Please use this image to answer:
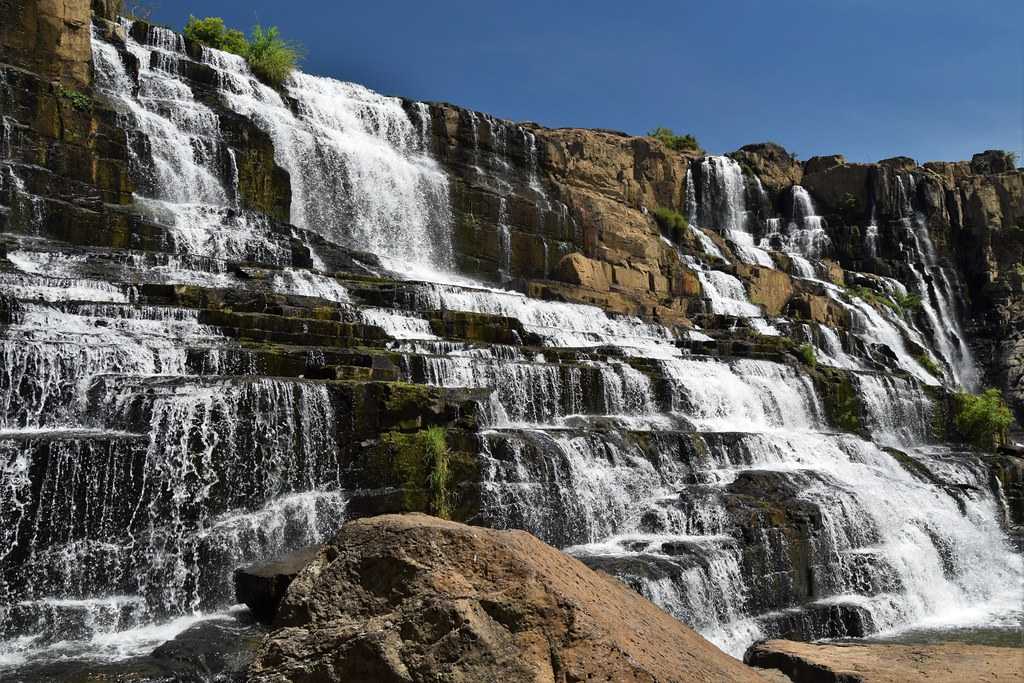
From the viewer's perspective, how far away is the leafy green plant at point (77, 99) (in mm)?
22234

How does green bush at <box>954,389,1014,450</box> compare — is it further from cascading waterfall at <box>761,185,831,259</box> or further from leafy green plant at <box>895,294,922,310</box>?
cascading waterfall at <box>761,185,831,259</box>

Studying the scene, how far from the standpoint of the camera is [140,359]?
12.4m

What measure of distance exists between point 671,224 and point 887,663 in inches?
1387

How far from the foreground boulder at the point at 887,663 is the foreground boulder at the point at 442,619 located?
2.43 m

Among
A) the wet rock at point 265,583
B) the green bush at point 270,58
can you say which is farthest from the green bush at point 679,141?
the wet rock at point 265,583

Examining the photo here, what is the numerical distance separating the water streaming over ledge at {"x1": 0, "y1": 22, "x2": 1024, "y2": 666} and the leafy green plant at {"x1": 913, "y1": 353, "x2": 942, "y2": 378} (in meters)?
10.7

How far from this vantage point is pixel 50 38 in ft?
76.1

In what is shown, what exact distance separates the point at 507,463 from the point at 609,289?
20777mm

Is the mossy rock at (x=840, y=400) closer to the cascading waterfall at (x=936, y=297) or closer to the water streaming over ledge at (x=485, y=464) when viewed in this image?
the water streaming over ledge at (x=485, y=464)

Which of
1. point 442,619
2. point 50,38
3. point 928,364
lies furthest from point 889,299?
point 442,619

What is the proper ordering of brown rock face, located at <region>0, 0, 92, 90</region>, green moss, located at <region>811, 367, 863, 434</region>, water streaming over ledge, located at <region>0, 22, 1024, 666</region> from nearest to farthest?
water streaming over ledge, located at <region>0, 22, 1024, 666</region>, green moss, located at <region>811, 367, 863, 434</region>, brown rock face, located at <region>0, 0, 92, 90</region>

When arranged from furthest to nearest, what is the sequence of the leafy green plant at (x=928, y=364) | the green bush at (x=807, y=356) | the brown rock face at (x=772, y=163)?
the brown rock face at (x=772, y=163) → the leafy green plant at (x=928, y=364) → the green bush at (x=807, y=356)

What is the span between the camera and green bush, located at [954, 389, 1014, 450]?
2402 cm

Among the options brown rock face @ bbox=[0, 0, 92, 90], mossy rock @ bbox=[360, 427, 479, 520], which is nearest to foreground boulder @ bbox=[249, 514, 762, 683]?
mossy rock @ bbox=[360, 427, 479, 520]
